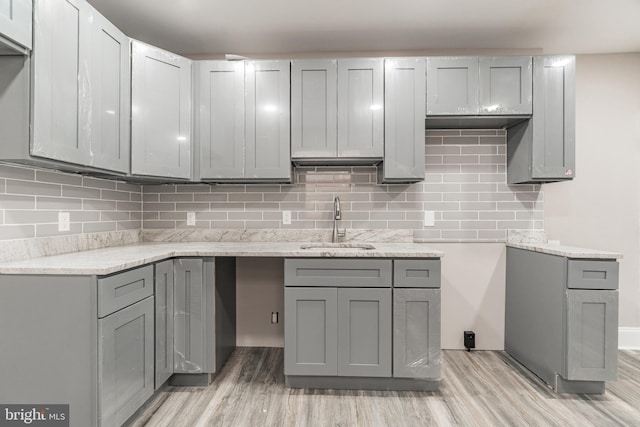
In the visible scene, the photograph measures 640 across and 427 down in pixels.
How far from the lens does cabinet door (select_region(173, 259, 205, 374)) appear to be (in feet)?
7.47

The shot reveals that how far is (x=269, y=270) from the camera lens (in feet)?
9.87

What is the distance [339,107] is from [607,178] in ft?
8.05

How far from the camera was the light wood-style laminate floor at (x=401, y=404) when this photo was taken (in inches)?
77.4

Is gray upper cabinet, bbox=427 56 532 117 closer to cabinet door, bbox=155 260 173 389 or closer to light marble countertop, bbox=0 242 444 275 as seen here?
light marble countertop, bbox=0 242 444 275

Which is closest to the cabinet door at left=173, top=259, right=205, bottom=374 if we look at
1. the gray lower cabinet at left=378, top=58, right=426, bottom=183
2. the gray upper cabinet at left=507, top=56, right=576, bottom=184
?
the gray lower cabinet at left=378, top=58, right=426, bottom=183

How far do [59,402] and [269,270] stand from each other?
5.40ft

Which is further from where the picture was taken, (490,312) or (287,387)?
(490,312)

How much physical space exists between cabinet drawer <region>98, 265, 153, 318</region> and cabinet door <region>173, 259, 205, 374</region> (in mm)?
258

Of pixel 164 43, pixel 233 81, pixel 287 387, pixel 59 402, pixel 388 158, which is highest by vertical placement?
pixel 164 43

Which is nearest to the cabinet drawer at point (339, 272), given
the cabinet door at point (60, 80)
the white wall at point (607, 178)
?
the cabinet door at point (60, 80)

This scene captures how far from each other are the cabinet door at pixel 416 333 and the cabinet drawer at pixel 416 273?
43 mm

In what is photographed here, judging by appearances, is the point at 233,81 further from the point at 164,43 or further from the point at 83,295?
the point at 83,295

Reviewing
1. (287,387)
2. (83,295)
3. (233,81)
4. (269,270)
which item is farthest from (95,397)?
(233,81)

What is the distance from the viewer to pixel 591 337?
219cm
